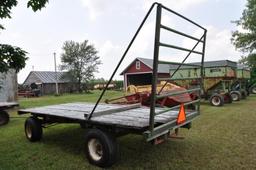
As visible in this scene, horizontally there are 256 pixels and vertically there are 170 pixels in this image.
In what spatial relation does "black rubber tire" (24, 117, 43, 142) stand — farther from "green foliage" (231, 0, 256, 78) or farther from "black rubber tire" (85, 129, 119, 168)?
"green foliage" (231, 0, 256, 78)

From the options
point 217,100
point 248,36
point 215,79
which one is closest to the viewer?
point 217,100

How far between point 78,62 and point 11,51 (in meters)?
32.6

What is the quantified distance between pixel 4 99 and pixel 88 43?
26134 millimetres

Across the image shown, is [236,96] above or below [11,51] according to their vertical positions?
below

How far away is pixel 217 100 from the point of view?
10.7m

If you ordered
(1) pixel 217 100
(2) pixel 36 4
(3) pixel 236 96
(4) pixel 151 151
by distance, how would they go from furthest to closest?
(3) pixel 236 96 → (1) pixel 217 100 → (4) pixel 151 151 → (2) pixel 36 4

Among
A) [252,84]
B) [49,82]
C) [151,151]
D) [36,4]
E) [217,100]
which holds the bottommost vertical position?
[151,151]

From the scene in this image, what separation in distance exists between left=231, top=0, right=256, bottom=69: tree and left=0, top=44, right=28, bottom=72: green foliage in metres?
22.3

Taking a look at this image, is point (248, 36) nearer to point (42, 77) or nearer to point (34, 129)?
point (34, 129)

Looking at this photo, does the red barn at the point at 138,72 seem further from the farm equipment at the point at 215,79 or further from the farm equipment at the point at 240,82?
the farm equipment at the point at 215,79

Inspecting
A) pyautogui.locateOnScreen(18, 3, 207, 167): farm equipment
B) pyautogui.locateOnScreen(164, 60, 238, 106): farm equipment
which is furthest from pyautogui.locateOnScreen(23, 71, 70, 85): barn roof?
pyautogui.locateOnScreen(18, 3, 207, 167): farm equipment

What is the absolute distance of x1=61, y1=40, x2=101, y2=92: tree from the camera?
1379 inches

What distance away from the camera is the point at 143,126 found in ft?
9.72

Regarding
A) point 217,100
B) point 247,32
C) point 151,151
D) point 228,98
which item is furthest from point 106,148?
point 247,32
